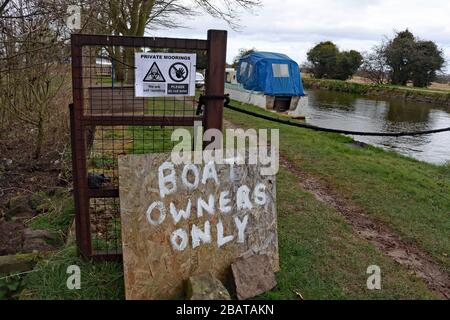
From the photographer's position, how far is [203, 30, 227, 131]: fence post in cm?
313

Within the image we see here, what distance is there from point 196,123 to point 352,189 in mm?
3710

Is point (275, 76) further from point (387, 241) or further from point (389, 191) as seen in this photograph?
point (387, 241)

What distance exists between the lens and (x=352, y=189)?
6.17m

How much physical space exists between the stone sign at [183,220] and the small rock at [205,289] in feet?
0.41

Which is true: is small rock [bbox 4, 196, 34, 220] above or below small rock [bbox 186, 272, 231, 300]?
below

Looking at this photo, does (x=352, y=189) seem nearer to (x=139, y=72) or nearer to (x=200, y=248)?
(x=200, y=248)

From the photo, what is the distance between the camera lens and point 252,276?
3100 mm

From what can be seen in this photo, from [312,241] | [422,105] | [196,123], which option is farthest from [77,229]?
[422,105]

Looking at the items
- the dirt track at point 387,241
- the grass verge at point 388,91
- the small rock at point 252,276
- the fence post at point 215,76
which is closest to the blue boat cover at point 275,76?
the dirt track at point 387,241

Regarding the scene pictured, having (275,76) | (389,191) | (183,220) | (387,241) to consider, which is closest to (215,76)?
(183,220)

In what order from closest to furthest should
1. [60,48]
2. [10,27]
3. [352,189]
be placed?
[10,27] → [352,189] → [60,48]

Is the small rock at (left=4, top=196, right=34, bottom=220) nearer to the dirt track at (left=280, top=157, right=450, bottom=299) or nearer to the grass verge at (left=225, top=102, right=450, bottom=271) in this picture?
the dirt track at (left=280, top=157, right=450, bottom=299)

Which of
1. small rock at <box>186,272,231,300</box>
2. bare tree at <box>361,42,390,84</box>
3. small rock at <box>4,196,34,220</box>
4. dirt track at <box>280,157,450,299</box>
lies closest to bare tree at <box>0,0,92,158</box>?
small rock at <box>4,196,34,220</box>

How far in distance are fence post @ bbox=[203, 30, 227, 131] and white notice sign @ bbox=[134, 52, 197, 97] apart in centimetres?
15
